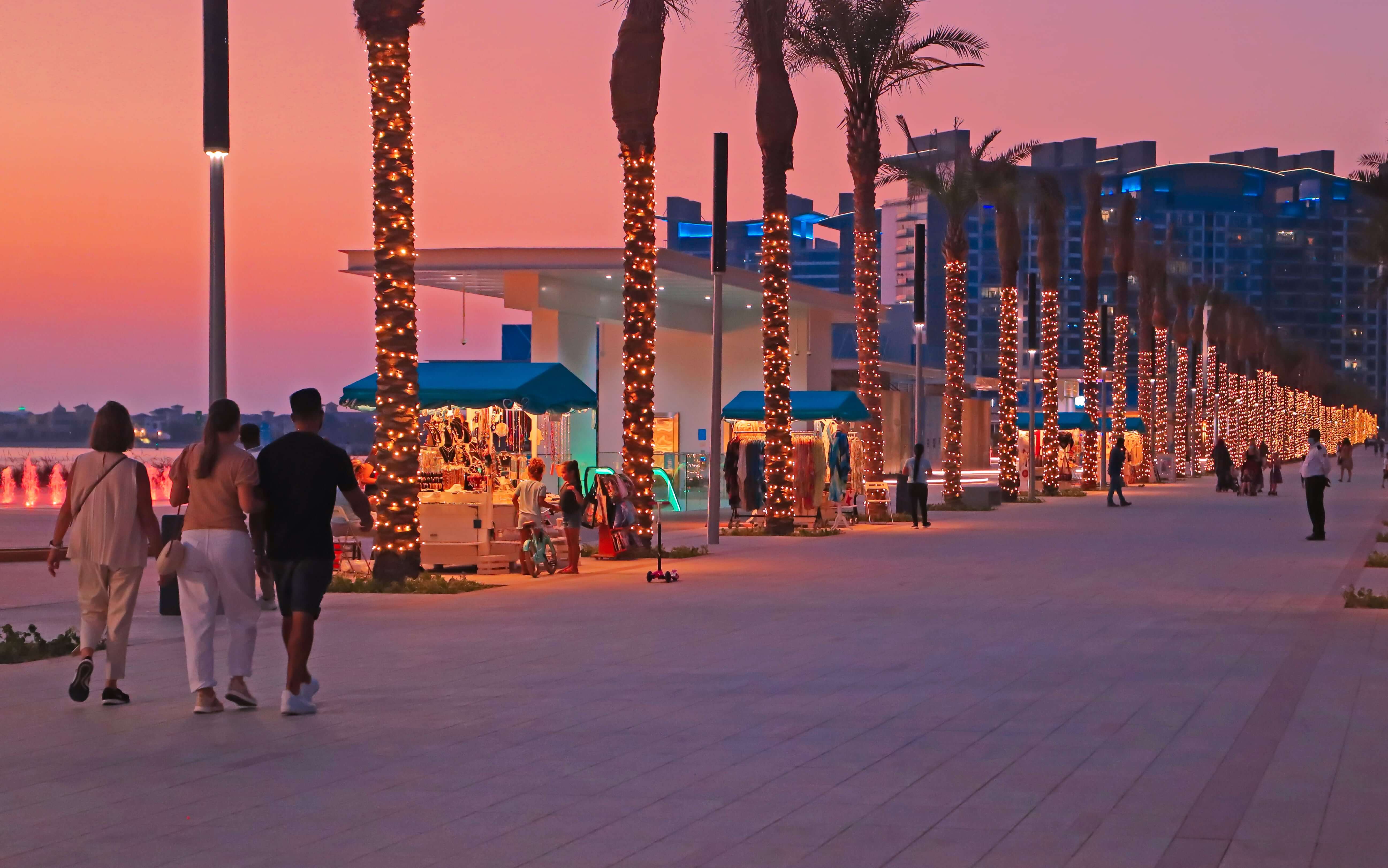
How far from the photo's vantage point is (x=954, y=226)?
44.7 meters

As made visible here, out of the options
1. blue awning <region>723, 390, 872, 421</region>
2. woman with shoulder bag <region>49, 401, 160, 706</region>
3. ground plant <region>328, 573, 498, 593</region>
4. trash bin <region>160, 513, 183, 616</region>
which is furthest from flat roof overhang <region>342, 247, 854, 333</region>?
woman with shoulder bag <region>49, 401, 160, 706</region>

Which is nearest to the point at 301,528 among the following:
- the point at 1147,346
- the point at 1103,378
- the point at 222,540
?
the point at 222,540

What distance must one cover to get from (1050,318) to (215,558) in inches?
2004

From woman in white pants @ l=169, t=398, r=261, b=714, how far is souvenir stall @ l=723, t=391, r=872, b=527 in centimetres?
2172

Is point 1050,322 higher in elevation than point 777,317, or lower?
higher

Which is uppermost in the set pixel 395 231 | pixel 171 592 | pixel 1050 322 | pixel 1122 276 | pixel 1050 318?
pixel 1122 276

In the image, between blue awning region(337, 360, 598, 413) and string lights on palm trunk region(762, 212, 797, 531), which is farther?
string lights on palm trunk region(762, 212, 797, 531)

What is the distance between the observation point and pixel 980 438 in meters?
88.1

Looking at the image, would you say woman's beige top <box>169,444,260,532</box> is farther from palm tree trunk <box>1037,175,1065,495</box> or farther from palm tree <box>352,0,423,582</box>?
palm tree trunk <box>1037,175,1065,495</box>

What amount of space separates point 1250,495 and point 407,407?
39161 mm

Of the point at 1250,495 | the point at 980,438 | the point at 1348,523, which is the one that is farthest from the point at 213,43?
the point at 980,438

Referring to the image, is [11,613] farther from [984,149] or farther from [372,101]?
[984,149]

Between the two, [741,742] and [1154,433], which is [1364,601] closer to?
[741,742]

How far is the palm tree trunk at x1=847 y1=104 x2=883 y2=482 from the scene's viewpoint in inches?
1446
